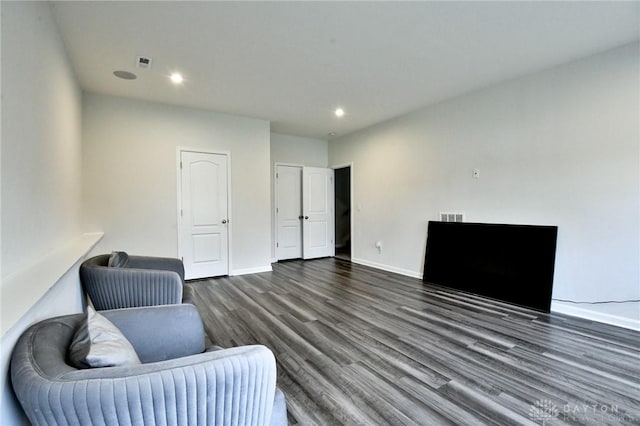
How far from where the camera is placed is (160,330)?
158 cm

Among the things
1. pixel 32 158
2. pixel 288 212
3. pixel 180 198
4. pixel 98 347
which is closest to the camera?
pixel 98 347

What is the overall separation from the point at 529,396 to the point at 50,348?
248 cm

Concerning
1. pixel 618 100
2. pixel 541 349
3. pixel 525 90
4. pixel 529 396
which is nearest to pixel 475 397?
pixel 529 396

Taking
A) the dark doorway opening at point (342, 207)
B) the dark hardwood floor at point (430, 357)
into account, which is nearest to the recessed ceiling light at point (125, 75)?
the dark hardwood floor at point (430, 357)

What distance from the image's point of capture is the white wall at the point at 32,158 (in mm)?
1443

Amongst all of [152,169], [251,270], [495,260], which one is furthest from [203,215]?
[495,260]

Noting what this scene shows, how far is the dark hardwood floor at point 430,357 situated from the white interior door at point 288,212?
8.06 ft

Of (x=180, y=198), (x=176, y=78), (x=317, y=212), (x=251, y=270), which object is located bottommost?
(x=251, y=270)

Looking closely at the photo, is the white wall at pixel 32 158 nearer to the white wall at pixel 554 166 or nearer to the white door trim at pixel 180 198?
→ the white door trim at pixel 180 198

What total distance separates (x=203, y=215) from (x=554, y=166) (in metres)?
4.80

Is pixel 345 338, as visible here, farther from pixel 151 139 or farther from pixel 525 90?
pixel 151 139

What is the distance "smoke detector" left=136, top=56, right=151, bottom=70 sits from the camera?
10.4 ft

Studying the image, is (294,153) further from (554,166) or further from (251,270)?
(554,166)

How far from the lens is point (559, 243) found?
341 cm
